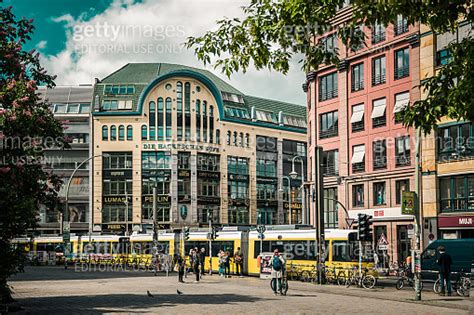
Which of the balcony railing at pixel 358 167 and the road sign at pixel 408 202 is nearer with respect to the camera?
the road sign at pixel 408 202

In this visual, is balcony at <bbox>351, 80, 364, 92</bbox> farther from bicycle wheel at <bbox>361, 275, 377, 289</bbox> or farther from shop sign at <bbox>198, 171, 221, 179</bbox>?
shop sign at <bbox>198, 171, 221, 179</bbox>

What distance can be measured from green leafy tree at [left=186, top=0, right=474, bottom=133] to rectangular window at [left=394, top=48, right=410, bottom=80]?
36.2 meters

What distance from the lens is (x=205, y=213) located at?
87.6 m

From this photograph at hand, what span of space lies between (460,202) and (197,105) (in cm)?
5038

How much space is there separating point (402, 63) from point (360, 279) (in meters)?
Answer: 19.6

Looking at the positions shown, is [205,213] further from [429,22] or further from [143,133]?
[429,22]

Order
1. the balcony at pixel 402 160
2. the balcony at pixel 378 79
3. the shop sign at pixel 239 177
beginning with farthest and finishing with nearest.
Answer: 1. the shop sign at pixel 239 177
2. the balcony at pixel 378 79
3. the balcony at pixel 402 160

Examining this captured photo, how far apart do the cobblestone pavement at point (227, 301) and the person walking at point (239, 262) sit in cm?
964

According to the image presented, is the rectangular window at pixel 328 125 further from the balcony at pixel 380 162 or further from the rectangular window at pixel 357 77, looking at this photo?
the balcony at pixel 380 162

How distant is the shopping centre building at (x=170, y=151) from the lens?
85438mm

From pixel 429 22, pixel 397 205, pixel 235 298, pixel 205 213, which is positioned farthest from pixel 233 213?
pixel 429 22

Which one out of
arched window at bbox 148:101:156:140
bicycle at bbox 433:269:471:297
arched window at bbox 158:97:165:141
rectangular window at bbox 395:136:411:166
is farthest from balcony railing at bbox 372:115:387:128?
arched window at bbox 148:101:156:140

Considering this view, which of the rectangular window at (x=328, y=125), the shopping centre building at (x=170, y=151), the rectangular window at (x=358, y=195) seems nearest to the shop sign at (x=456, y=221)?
the rectangular window at (x=358, y=195)

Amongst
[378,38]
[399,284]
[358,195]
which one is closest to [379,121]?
[358,195]
